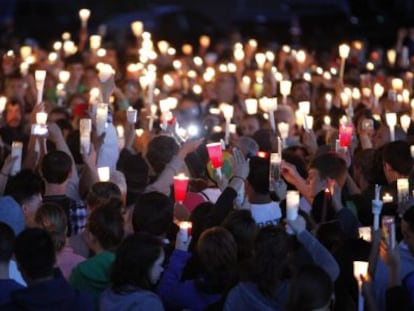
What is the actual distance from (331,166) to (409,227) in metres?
1.69

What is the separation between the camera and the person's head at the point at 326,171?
377 inches

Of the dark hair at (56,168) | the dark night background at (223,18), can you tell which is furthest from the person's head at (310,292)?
the dark night background at (223,18)

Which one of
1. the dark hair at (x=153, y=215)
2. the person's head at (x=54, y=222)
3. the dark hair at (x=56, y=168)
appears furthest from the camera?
the dark hair at (x=56, y=168)

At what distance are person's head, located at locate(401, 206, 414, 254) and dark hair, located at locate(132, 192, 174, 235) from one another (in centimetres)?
132

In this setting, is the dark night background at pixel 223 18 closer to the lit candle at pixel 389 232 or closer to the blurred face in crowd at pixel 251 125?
the blurred face in crowd at pixel 251 125

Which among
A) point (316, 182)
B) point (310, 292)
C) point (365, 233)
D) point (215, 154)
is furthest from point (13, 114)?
point (310, 292)

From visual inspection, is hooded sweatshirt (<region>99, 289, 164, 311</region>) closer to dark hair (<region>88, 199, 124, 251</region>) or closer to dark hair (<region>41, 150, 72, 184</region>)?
dark hair (<region>88, 199, 124, 251</region>)

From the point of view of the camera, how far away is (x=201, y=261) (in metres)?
7.82

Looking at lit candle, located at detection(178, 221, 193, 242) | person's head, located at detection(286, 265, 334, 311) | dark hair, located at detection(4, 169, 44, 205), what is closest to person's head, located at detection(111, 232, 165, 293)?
lit candle, located at detection(178, 221, 193, 242)

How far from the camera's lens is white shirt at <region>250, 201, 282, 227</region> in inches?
365

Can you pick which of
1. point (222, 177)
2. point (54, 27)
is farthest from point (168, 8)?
point (222, 177)

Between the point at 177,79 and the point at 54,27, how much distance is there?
1101cm

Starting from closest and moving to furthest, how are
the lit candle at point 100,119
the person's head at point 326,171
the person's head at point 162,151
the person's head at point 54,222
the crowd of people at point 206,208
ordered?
the crowd of people at point 206,208 < the person's head at point 54,222 < the person's head at point 326,171 < the person's head at point 162,151 < the lit candle at point 100,119

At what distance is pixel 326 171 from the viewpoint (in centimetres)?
959
